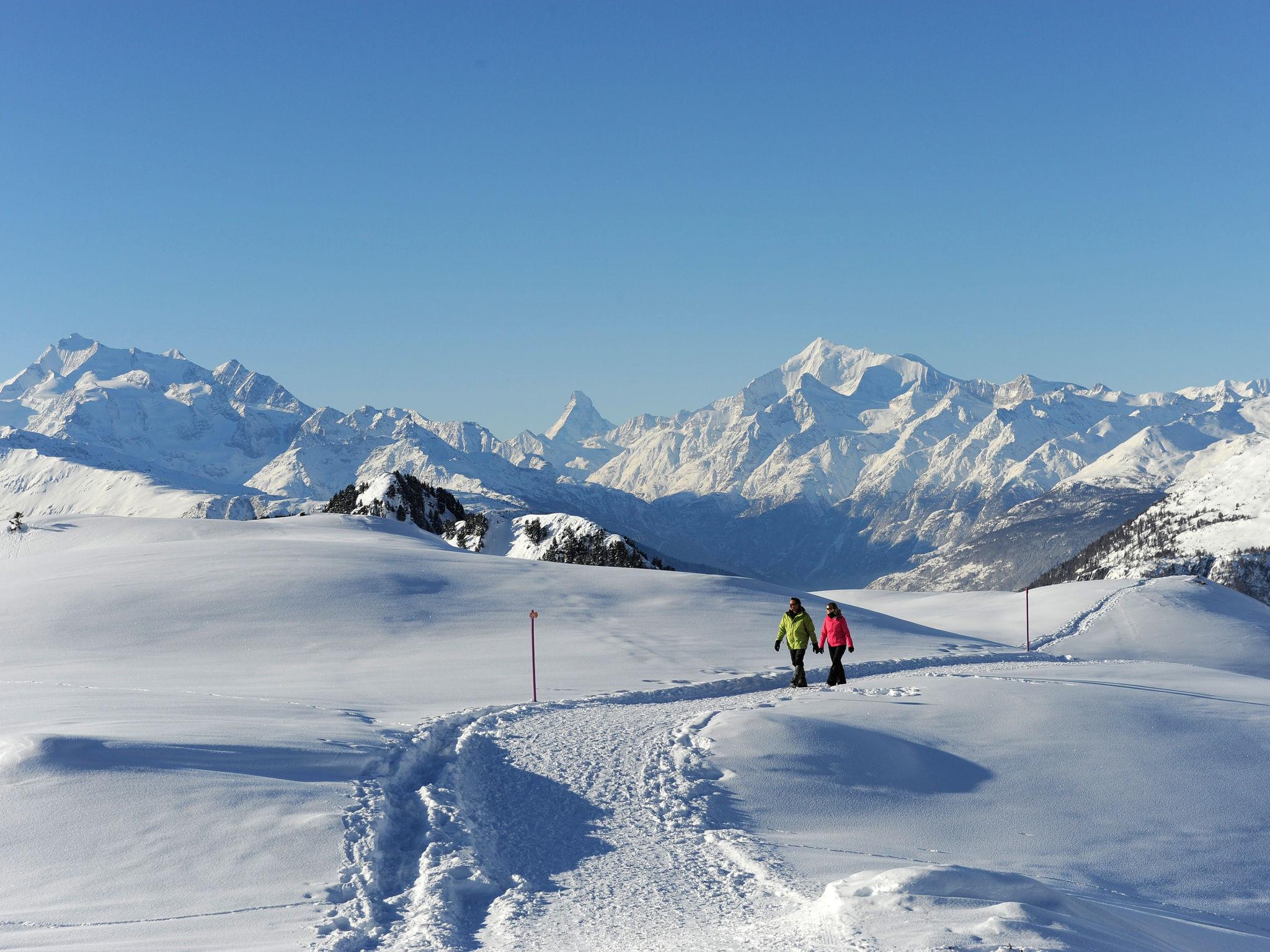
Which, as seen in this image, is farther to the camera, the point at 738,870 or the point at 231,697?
the point at 231,697

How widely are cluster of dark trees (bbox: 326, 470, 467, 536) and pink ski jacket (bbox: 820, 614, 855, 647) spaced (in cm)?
6409

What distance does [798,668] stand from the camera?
74.2ft

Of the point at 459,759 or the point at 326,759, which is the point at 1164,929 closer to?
the point at 459,759

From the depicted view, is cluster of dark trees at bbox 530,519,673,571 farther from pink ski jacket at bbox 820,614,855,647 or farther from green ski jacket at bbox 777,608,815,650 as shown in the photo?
pink ski jacket at bbox 820,614,855,647

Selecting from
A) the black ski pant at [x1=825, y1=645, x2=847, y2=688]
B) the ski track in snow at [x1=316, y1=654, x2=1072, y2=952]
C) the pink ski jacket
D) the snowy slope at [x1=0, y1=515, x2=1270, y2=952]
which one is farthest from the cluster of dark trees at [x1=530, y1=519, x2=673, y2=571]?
the ski track in snow at [x1=316, y1=654, x2=1072, y2=952]

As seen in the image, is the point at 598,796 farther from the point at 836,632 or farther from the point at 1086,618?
the point at 1086,618

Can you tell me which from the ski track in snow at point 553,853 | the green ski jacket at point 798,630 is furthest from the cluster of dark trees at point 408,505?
the ski track in snow at point 553,853

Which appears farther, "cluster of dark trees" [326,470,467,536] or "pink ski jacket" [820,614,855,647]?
"cluster of dark trees" [326,470,467,536]

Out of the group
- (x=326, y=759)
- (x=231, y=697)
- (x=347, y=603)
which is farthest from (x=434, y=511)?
(x=326, y=759)

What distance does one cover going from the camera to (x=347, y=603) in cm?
3134

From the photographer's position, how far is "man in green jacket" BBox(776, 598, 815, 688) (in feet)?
74.1

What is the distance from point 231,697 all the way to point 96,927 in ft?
→ 34.8

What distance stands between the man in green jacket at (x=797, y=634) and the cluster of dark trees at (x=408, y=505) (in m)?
63.7

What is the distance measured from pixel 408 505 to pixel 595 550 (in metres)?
21.1
